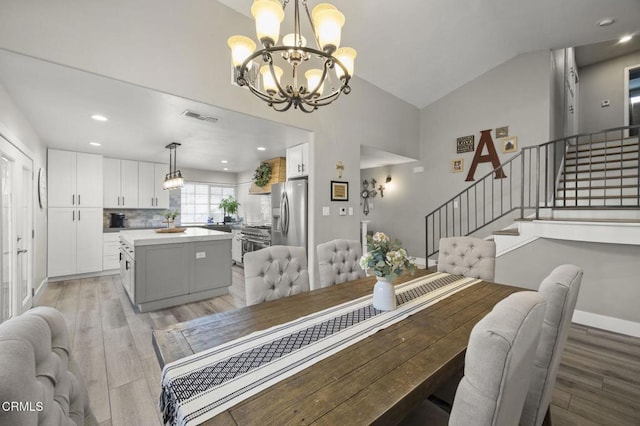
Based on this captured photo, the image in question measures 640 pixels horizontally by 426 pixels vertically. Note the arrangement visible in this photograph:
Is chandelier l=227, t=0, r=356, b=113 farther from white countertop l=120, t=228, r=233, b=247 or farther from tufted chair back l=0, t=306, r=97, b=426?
white countertop l=120, t=228, r=233, b=247

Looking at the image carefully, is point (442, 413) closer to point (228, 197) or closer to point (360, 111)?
point (360, 111)

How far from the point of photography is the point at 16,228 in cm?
297

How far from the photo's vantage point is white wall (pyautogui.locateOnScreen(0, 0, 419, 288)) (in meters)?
1.92

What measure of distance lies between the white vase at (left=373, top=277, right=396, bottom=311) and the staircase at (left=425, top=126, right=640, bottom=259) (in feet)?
9.18

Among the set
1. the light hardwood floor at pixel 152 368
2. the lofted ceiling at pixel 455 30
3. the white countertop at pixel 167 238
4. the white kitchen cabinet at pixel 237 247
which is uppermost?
the lofted ceiling at pixel 455 30

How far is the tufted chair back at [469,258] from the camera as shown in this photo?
233 centimetres

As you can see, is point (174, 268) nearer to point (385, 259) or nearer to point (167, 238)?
point (167, 238)

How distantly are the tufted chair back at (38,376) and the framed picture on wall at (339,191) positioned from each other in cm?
328

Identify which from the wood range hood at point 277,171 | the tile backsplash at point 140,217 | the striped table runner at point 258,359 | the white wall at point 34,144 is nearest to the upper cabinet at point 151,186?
the tile backsplash at point 140,217

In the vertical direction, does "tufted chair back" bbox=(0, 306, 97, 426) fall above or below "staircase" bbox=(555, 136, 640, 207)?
below

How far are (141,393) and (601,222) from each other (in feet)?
14.2

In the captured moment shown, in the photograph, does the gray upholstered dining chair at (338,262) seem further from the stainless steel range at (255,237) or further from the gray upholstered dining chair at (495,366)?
the stainless steel range at (255,237)

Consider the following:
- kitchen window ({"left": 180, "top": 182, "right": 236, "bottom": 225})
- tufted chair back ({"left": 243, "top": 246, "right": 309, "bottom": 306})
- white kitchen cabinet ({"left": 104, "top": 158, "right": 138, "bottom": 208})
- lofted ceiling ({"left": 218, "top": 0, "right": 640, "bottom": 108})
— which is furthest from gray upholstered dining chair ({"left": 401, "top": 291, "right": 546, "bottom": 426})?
kitchen window ({"left": 180, "top": 182, "right": 236, "bottom": 225})

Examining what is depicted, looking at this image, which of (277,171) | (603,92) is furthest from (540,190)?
(277,171)
